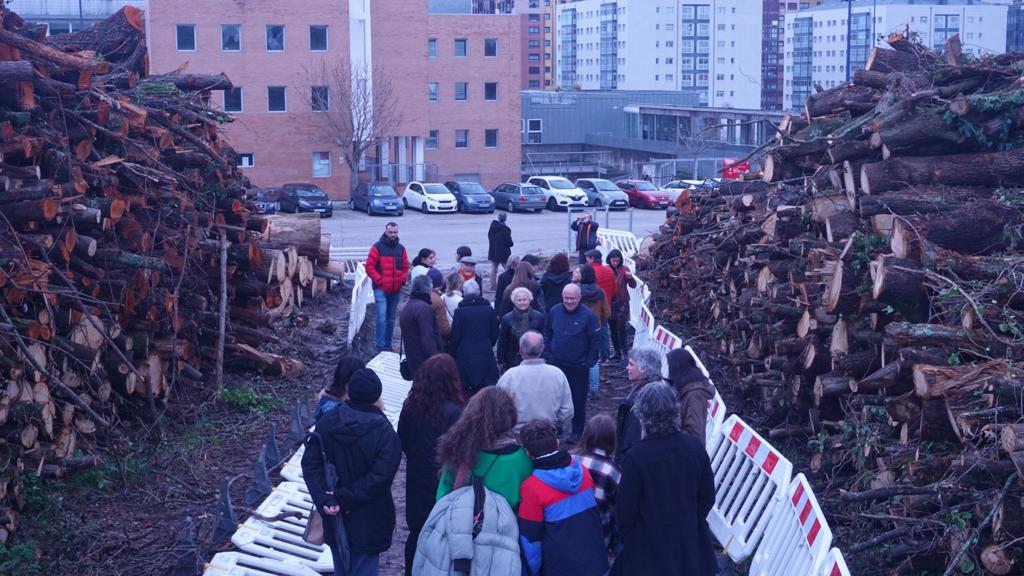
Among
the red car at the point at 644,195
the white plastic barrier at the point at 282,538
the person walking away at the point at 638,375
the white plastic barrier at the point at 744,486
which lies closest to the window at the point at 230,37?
the red car at the point at 644,195

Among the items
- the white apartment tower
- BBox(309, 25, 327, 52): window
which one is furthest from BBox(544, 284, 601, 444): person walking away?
the white apartment tower

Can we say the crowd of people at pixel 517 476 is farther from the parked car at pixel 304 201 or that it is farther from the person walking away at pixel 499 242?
the parked car at pixel 304 201

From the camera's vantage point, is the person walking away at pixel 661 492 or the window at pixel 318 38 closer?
the person walking away at pixel 661 492

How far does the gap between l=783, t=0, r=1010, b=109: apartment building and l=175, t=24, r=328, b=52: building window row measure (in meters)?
43.6

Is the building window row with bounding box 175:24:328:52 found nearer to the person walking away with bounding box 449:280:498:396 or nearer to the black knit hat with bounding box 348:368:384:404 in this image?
the person walking away with bounding box 449:280:498:396

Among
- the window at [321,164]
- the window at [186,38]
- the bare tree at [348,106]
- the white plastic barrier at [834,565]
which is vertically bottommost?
the white plastic barrier at [834,565]

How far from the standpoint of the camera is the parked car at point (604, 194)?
45.0 meters

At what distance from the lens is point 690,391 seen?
689cm

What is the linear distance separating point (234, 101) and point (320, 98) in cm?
407

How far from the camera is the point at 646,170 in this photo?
55469mm

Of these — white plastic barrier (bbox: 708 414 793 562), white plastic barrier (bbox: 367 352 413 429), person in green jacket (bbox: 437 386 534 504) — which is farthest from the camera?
white plastic barrier (bbox: 367 352 413 429)

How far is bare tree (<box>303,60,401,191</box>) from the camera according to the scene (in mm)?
50844

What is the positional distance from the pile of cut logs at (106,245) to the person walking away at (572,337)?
3.72m

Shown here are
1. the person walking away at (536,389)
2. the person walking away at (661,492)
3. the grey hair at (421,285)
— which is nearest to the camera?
the person walking away at (661,492)
